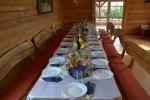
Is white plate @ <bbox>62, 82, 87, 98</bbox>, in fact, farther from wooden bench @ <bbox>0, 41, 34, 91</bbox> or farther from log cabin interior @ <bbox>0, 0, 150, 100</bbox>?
wooden bench @ <bbox>0, 41, 34, 91</bbox>

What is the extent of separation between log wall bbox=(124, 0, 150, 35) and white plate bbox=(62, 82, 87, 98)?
677 centimetres

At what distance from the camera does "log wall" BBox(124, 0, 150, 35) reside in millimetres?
7621

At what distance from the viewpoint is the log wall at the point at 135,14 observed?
7621 millimetres

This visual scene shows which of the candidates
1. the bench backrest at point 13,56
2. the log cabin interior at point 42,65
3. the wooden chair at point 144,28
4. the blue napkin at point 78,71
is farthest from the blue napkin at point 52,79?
the wooden chair at point 144,28

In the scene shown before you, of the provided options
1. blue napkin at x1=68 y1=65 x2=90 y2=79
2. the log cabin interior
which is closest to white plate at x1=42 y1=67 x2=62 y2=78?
the log cabin interior

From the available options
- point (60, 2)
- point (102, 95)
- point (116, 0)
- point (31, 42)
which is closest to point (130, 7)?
point (116, 0)

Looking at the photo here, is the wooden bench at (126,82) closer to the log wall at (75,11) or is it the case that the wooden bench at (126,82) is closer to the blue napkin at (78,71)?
the blue napkin at (78,71)

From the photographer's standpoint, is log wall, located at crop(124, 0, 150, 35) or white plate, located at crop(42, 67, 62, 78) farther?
log wall, located at crop(124, 0, 150, 35)

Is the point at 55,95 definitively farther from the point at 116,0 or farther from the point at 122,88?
the point at 116,0

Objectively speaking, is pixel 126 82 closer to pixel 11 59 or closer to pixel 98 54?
pixel 98 54

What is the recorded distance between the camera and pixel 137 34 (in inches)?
313

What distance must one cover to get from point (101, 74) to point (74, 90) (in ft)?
1.35

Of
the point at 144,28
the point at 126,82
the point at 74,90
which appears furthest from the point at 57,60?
the point at 144,28

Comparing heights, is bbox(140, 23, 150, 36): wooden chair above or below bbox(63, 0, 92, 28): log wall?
below
